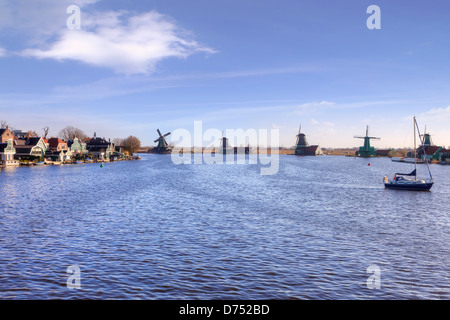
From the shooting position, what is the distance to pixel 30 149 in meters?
127

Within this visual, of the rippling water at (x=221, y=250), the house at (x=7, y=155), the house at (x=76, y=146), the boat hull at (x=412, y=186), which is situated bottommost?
the rippling water at (x=221, y=250)

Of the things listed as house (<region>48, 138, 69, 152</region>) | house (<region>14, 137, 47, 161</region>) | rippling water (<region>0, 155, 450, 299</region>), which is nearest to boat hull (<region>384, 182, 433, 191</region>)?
rippling water (<region>0, 155, 450, 299</region>)

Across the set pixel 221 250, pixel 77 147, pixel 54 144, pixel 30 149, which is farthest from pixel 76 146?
pixel 221 250

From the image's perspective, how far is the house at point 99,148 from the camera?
17825 cm

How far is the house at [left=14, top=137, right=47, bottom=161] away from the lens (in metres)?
126

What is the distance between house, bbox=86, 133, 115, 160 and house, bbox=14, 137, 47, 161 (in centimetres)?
3891

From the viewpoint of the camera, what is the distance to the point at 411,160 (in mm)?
186125

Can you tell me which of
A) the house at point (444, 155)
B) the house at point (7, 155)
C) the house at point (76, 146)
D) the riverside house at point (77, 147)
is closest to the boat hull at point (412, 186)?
the house at point (7, 155)

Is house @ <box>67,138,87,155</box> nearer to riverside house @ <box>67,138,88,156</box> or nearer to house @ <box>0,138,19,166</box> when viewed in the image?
riverside house @ <box>67,138,88,156</box>

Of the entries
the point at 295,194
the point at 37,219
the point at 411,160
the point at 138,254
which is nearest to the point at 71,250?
the point at 138,254

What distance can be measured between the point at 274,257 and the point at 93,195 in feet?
118

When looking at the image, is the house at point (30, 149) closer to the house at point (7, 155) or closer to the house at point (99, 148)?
the house at point (7, 155)

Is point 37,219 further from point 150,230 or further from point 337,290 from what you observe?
→ point 337,290

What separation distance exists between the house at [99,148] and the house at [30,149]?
128 ft
